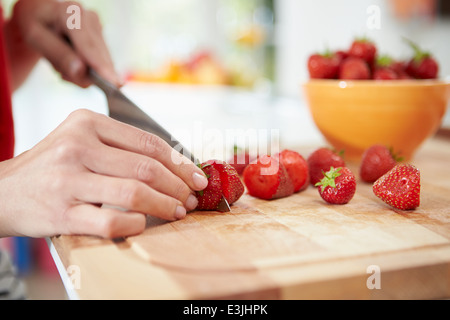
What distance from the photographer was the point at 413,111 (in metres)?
1.05

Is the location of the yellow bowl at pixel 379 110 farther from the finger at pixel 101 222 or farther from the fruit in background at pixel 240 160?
the finger at pixel 101 222

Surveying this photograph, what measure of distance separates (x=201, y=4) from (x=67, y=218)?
433 cm

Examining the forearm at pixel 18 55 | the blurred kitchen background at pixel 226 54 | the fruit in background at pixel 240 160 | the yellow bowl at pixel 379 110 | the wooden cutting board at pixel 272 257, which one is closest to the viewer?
the wooden cutting board at pixel 272 257

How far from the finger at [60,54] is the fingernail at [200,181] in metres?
0.59

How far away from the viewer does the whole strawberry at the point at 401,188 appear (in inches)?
28.0

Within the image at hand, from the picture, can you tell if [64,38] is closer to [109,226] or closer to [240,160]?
[240,160]

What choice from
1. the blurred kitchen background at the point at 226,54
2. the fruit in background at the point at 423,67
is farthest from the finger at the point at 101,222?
the blurred kitchen background at the point at 226,54

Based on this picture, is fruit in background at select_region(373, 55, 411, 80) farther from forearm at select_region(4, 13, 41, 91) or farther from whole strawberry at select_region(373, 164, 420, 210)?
forearm at select_region(4, 13, 41, 91)

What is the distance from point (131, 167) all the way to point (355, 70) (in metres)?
0.65

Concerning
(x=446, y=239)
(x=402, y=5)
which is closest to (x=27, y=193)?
(x=446, y=239)

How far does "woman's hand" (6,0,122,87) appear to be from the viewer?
111 centimetres

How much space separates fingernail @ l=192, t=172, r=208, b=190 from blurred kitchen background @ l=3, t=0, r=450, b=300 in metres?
1.36

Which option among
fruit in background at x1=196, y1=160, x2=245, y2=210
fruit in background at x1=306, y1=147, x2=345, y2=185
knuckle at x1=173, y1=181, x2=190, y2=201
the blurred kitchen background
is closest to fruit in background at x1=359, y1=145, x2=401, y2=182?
fruit in background at x1=306, y1=147, x2=345, y2=185

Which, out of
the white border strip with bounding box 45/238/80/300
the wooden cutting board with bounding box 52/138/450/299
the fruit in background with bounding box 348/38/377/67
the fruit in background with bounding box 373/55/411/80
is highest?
the fruit in background with bounding box 348/38/377/67
